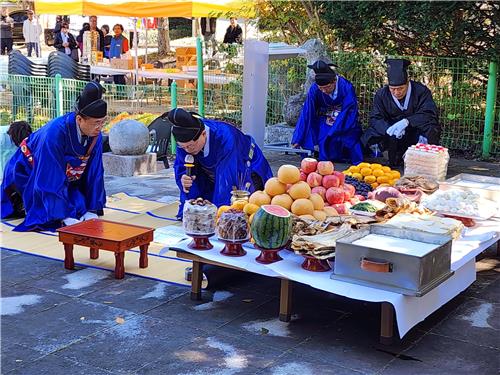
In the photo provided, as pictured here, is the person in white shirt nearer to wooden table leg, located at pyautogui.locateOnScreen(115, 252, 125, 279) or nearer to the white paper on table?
the white paper on table

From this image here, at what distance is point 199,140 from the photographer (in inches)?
235

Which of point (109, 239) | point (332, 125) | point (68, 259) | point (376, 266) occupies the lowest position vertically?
point (68, 259)

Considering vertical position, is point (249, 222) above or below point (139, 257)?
above

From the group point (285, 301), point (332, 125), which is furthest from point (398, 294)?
point (332, 125)

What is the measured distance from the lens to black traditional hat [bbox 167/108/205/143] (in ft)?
18.7

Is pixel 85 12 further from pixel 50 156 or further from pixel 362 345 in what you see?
pixel 362 345

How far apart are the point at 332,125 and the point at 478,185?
11.9 feet

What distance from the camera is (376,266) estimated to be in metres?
4.27

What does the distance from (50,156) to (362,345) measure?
3339 millimetres

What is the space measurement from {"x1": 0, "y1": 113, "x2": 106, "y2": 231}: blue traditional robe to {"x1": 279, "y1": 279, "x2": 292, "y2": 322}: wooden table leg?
2.67m

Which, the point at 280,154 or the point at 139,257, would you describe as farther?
the point at 280,154

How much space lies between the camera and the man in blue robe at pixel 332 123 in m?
10.0

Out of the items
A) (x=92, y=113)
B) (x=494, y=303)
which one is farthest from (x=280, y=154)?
(x=494, y=303)

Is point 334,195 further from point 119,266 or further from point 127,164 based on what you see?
point 127,164
